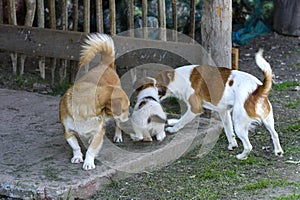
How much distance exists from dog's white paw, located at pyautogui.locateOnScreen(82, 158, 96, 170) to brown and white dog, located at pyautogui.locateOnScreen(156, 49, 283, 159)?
131cm

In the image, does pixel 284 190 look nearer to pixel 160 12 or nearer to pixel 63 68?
pixel 160 12

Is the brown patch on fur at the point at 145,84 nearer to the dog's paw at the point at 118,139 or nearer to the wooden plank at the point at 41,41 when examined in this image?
the dog's paw at the point at 118,139

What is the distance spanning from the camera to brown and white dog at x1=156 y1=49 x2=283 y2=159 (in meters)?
5.84

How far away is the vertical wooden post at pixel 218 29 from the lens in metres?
6.82

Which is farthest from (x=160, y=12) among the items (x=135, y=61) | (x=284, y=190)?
(x=284, y=190)

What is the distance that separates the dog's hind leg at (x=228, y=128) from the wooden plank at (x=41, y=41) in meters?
2.44

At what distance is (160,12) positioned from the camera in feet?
25.9

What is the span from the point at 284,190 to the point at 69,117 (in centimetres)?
196

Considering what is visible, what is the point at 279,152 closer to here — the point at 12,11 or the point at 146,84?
the point at 146,84

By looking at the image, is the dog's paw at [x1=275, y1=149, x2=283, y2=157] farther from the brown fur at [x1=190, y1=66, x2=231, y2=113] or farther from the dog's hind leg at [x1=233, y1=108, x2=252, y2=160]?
the brown fur at [x1=190, y1=66, x2=231, y2=113]

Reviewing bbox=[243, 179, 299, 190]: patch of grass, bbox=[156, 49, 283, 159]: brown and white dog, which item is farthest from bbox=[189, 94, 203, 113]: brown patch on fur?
bbox=[243, 179, 299, 190]: patch of grass

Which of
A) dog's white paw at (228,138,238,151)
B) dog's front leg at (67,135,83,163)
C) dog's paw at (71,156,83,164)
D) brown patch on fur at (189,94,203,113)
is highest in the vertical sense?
brown patch on fur at (189,94,203,113)

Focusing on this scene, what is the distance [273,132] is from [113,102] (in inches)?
70.6

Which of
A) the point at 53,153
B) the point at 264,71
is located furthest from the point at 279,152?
the point at 53,153
